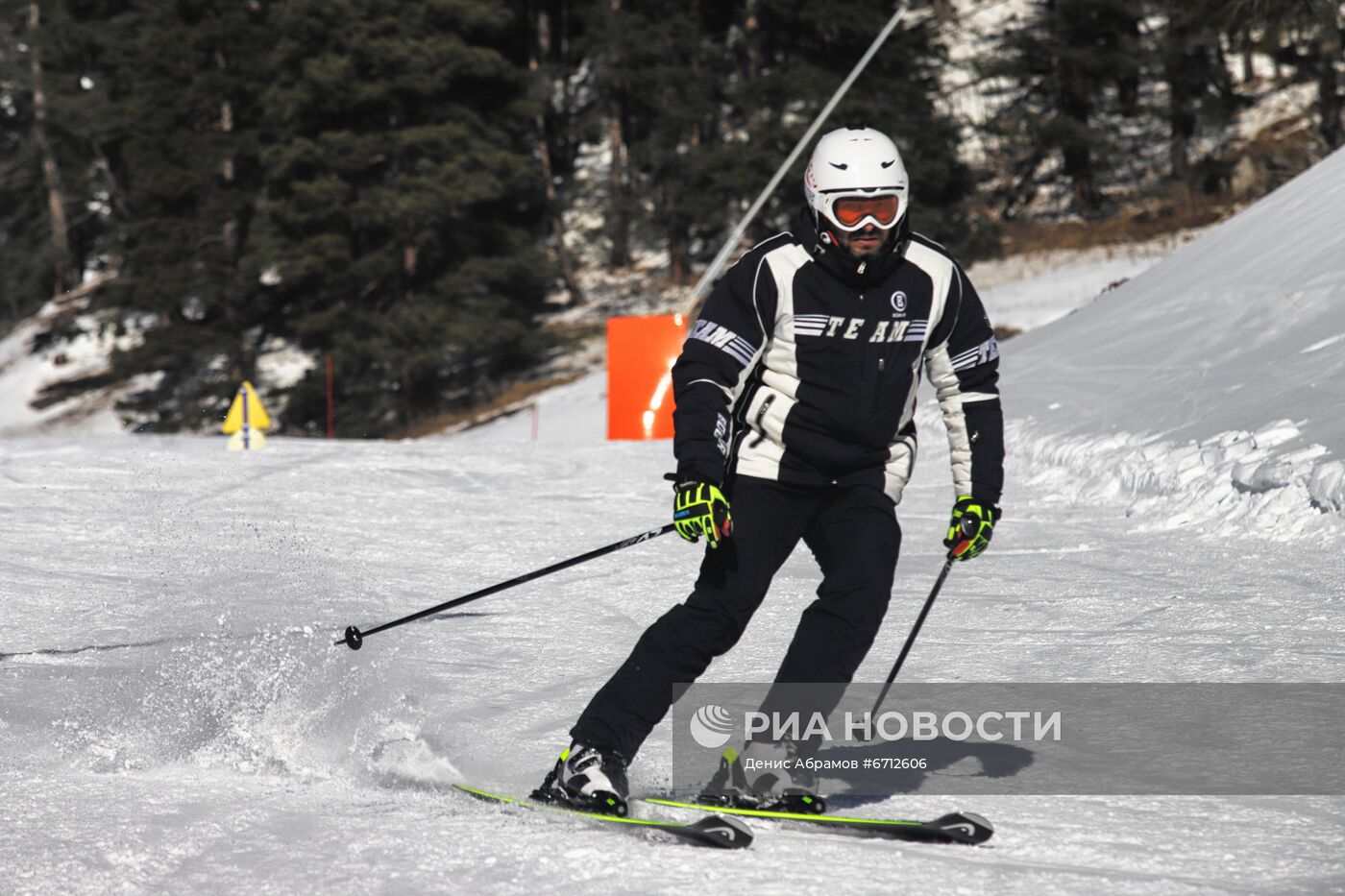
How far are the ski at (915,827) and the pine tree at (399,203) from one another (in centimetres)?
2717

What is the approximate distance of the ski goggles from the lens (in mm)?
3439

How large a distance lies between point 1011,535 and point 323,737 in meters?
5.64

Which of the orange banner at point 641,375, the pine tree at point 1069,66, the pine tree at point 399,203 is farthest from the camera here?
the pine tree at point 1069,66

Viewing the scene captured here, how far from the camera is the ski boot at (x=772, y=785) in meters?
3.46

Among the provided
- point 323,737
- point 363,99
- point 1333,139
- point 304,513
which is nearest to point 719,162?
point 363,99

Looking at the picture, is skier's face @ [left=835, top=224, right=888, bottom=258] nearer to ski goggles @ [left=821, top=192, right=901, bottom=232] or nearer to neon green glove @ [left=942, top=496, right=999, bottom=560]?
ski goggles @ [left=821, top=192, right=901, bottom=232]

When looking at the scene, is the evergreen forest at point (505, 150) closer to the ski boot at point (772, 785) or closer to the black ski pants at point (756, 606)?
the black ski pants at point (756, 606)

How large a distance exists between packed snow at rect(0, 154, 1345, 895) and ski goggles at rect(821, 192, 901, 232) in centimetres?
139

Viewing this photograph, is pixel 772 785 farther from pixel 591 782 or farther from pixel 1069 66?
pixel 1069 66

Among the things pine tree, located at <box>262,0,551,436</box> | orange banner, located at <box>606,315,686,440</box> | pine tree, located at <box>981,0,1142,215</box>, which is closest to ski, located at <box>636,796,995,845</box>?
orange banner, located at <box>606,315,686,440</box>

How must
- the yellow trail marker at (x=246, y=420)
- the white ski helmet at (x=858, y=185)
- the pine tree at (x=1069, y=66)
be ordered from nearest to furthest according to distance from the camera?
the white ski helmet at (x=858, y=185), the yellow trail marker at (x=246, y=420), the pine tree at (x=1069, y=66)

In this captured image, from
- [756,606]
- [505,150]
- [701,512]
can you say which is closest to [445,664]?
[756,606]

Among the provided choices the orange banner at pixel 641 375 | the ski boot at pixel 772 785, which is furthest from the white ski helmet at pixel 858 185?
the orange banner at pixel 641 375

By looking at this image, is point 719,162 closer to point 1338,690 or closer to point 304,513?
point 304,513
